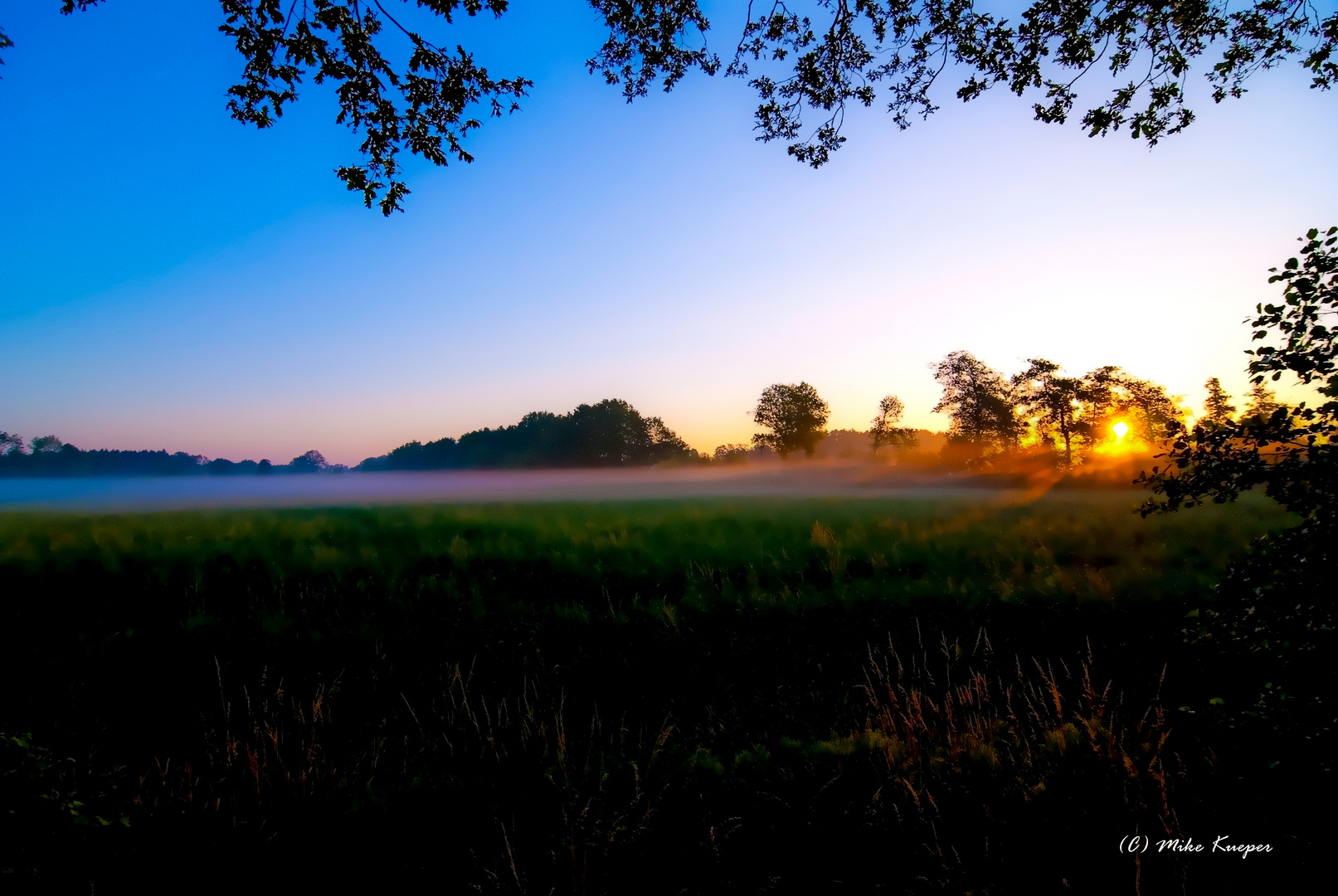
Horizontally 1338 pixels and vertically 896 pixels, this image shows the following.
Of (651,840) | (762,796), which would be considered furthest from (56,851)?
(762,796)

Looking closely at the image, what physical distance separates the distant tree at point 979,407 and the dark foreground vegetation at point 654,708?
38847 millimetres

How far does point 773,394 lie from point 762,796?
74.7 metres

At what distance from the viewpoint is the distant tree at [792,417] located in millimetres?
76750

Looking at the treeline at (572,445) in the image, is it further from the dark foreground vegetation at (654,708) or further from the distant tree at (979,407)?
the dark foreground vegetation at (654,708)

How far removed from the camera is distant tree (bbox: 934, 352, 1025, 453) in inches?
2207

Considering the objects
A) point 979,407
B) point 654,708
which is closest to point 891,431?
point 979,407

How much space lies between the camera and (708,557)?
16453 mm

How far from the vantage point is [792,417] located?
77.2 metres

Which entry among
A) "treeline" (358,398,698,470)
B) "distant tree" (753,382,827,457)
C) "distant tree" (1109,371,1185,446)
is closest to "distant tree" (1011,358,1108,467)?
"distant tree" (1109,371,1185,446)

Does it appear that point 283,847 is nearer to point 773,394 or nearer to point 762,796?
point 762,796

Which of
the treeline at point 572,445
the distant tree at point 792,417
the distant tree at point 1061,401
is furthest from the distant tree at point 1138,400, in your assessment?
the treeline at point 572,445

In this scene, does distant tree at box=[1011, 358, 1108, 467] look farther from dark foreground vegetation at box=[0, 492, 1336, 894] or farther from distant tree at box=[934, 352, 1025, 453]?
dark foreground vegetation at box=[0, 492, 1336, 894]

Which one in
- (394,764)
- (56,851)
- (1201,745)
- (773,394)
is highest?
(773,394)

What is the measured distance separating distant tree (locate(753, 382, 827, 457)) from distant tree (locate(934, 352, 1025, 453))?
19337mm
